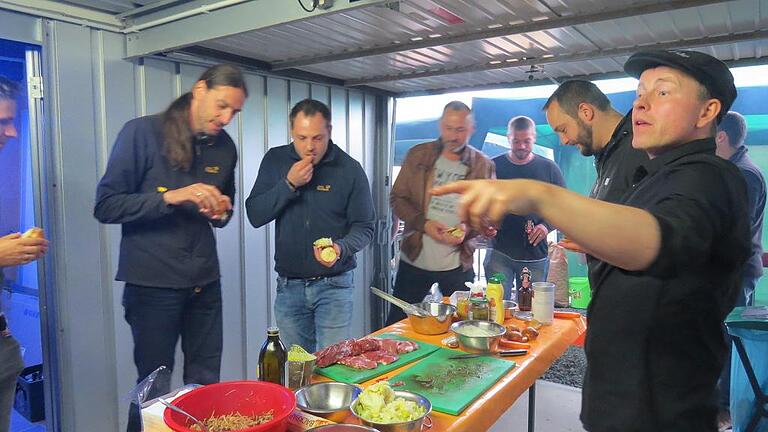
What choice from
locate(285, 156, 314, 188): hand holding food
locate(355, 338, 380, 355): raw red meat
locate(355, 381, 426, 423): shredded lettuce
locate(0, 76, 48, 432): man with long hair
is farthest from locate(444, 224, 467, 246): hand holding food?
locate(0, 76, 48, 432): man with long hair

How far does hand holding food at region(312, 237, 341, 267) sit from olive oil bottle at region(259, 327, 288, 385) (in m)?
1.11

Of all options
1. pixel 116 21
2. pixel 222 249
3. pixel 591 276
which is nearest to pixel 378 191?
pixel 222 249

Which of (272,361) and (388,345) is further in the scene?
(388,345)

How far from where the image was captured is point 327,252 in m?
2.74

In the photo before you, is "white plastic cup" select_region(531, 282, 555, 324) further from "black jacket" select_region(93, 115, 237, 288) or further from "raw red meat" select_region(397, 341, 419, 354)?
"black jacket" select_region(93, 115, 237, 288)

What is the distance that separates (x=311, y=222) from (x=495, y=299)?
1139 millimetres

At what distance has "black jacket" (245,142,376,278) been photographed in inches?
116

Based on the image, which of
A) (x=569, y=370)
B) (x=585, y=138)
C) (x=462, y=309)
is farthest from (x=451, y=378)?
(x=569, y=370)

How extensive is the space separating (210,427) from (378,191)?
4.10 metres

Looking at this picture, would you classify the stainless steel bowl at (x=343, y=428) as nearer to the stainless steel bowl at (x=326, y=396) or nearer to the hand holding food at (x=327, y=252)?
the stainless steel bowl at (x=326, y=396)

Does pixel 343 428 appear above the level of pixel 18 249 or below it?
below

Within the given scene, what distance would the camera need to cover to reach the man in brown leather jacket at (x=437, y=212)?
3.61m

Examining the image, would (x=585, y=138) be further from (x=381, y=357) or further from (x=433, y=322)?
(x=381, y=357)

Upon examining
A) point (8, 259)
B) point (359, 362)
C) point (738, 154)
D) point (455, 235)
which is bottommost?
point (359, 362)
